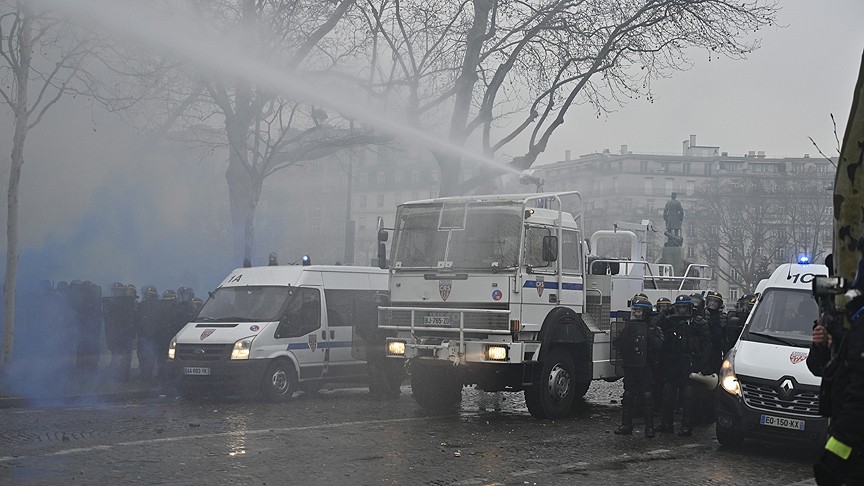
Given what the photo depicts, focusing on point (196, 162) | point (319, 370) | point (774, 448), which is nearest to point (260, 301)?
point (319, 370)

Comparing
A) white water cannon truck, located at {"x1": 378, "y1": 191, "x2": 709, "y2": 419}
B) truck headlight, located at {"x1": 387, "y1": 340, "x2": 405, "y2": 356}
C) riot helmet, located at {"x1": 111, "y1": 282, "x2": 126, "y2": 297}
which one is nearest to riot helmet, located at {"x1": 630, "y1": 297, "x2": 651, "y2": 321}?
white water cannon truck, located at {"x1": 378, "y1": 191, "x2": 709, "y2": 419}

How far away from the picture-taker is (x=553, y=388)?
13.7m

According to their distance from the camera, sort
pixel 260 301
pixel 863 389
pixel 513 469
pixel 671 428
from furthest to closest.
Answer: pixel 260 301 → pixel 671 428 → pixel 513 469 → pixel 863 389

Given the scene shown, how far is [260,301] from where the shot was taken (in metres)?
16.1

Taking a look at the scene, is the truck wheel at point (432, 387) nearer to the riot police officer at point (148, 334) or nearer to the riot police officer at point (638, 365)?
the riot police officer at point (638, 365)

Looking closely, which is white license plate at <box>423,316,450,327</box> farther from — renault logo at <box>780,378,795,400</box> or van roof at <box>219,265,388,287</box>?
renault logo at <box>780,378,795,400</box>

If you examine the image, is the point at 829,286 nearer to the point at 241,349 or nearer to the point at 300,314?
the point at 241,349

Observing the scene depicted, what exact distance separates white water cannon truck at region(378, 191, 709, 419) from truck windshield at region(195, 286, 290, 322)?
7.06ft

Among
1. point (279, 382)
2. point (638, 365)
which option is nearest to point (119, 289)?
point (279, 382)

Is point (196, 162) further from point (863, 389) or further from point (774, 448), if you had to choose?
point (863, 389)

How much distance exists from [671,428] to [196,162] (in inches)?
983

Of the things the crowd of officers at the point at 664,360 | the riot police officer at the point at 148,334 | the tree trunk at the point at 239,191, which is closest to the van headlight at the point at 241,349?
the riot police officer at the point at 148,334

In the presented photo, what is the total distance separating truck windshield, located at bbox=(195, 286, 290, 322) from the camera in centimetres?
1584

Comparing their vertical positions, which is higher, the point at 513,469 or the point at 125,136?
the point at 125,136
